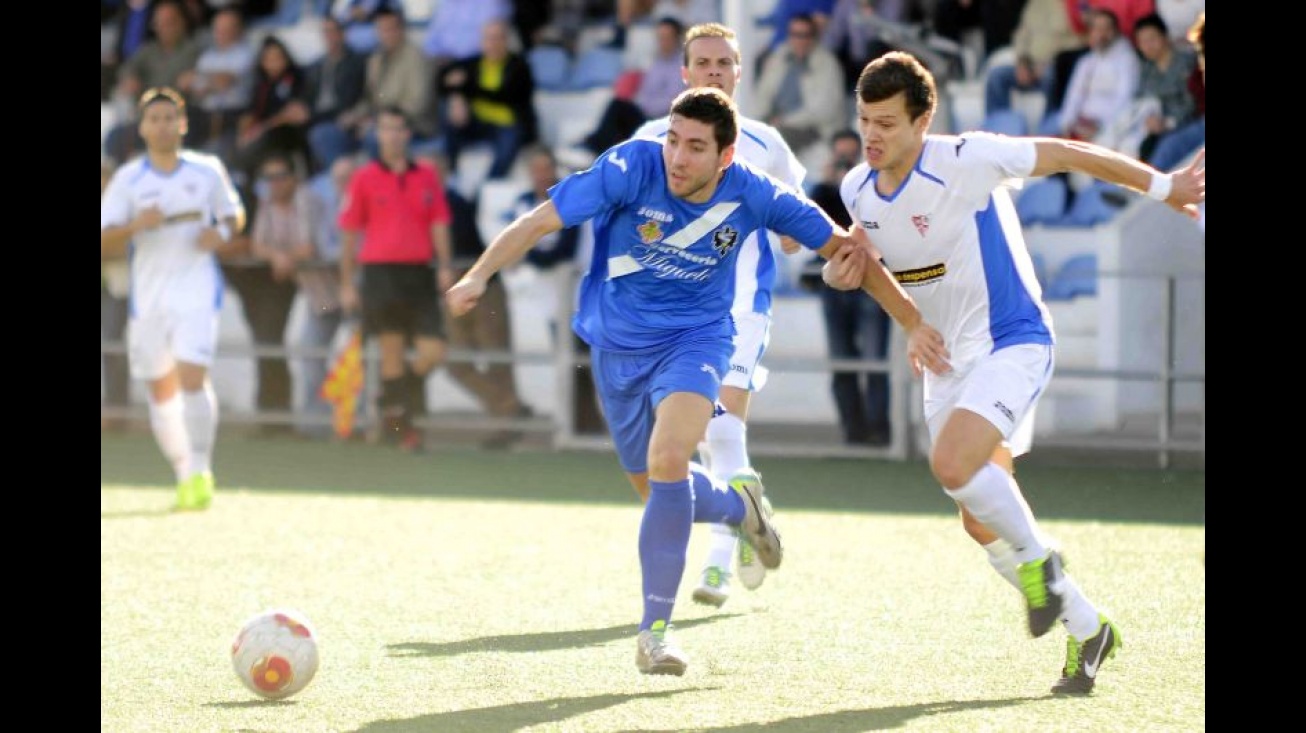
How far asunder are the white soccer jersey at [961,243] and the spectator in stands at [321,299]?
853 cm

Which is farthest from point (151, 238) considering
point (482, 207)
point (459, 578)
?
point (482, 207)

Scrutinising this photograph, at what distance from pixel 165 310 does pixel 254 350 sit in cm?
367

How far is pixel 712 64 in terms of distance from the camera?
7715mm

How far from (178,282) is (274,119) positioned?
504 centimetres

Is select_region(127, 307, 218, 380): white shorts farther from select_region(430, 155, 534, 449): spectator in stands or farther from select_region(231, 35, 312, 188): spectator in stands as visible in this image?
select_region(231, 35, 312, 188): spectator in stands

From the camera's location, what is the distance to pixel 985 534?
6348 millimetres

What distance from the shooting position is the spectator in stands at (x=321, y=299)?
48.5 feet

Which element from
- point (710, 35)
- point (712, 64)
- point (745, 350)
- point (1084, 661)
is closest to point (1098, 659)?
point (1084, 661)

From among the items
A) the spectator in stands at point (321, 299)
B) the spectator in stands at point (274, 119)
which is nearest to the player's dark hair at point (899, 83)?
the spectator in stands at point (321, 299)

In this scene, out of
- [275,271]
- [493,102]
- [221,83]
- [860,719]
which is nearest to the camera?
[860,719]

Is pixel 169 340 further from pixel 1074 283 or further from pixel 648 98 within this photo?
pixel 1074 283

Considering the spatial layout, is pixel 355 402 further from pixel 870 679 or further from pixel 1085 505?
pixel 870 679

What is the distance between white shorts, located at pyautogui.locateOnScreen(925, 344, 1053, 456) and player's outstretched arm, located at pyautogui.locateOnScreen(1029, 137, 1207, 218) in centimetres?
58

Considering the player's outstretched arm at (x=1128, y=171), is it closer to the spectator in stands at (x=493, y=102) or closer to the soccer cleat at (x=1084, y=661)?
the soccer cleat at (x=1084, y=661)
